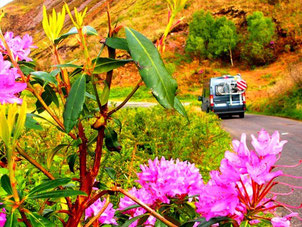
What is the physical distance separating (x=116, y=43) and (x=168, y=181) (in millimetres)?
553

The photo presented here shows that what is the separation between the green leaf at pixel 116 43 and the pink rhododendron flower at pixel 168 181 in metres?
0.50

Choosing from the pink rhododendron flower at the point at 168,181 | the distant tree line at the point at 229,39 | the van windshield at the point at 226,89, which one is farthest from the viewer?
the distant tree line at the point at 229,39

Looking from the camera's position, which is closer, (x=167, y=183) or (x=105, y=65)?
(x=105, y=65)

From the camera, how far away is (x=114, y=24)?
2.61 ft

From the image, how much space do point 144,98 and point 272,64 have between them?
45.7ft

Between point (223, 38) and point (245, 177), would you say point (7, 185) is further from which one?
point (223, 38)

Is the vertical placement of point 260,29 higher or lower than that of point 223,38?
higher

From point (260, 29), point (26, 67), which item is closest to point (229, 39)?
point (260, 29)

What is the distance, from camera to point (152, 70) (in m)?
0.66

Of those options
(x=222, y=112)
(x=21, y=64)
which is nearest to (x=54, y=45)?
(x=21, y=64)

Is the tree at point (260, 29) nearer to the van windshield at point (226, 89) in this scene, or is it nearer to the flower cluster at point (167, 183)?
the van windshield at point (226, 89)

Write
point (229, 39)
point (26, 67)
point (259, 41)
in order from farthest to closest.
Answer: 1. point (229, 39)
2. point (259, 41)
3. point (26, 67)

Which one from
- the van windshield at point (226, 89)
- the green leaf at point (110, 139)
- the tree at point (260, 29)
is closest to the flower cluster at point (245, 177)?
the green leaf at point (110, 139)

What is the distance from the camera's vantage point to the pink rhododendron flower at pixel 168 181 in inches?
43.7
